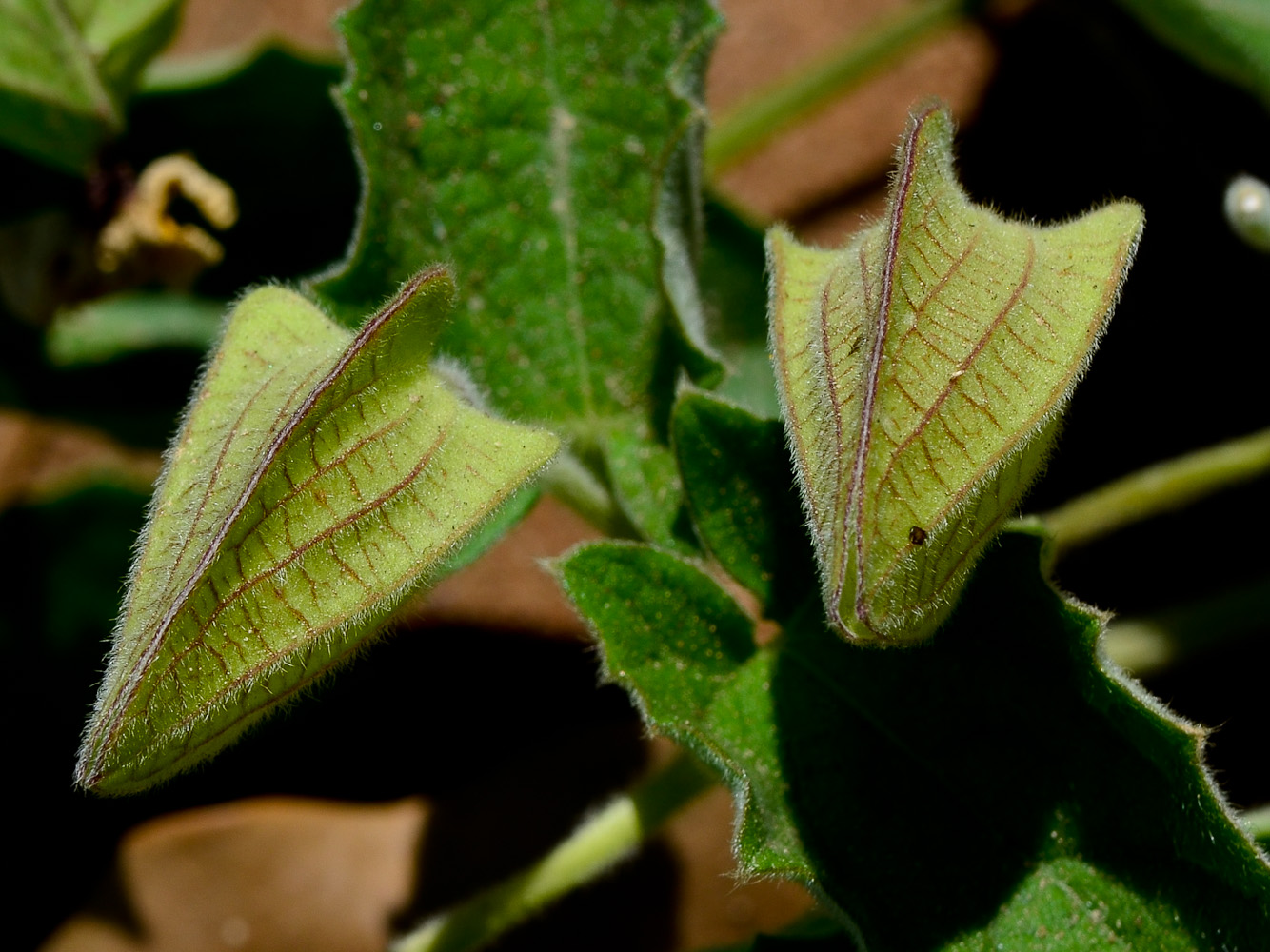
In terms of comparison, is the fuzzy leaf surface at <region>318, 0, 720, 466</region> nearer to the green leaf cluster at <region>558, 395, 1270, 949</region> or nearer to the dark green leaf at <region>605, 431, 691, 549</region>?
the dark green leaf at <region>605, 431, 691, 549</region>

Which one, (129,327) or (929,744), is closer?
(929,744)

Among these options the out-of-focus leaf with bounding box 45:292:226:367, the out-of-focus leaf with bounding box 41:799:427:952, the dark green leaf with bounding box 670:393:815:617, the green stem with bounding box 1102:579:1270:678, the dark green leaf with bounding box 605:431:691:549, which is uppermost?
the dark green leaf with bounding box 670:393:815:617

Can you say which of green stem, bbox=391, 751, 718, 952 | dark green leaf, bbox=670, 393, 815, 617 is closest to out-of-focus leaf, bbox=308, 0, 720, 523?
dark green leaf, bbox=670, 393, 815, 617

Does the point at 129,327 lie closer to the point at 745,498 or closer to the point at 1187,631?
the point at 745,498

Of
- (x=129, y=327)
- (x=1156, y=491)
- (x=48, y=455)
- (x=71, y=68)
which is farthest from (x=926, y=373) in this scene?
(x=48, y=455)

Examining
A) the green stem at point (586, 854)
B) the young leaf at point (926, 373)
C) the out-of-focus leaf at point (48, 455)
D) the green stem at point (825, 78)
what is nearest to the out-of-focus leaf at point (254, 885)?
the green stem at point (586, 854)

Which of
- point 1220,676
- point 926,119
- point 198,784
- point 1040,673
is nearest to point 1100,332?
point 926,119
